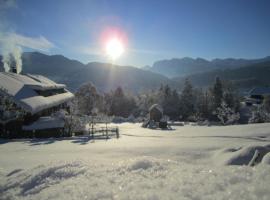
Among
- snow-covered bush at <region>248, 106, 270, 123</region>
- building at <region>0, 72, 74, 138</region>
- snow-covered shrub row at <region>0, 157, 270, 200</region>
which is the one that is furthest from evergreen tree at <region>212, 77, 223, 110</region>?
snow-covered shrub row at <region>0, 157, 270, 200</region>

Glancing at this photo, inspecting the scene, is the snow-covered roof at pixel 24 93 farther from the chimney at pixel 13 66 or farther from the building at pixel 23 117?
the chimney at pixel 13 66

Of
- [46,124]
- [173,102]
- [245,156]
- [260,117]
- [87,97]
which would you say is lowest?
[245,156]

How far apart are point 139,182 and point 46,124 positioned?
2724cm

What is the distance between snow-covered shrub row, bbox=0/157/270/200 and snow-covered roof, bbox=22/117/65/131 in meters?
22.5

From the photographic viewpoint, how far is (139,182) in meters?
7.57

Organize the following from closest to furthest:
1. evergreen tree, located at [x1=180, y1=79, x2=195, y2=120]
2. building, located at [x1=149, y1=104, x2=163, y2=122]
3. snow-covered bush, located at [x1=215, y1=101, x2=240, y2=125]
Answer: building, located at [x1=149, y1=104, x2=163, y2=122]
snow-covered bush, located at [x1=215, y1=101, x2=240, y2=125]
evergreen tree, located at [x1=180, y1=79, x2=195, y2=120]

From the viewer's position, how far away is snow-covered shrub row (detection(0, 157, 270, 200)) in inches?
256

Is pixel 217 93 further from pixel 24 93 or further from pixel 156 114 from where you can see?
pixel 24 93

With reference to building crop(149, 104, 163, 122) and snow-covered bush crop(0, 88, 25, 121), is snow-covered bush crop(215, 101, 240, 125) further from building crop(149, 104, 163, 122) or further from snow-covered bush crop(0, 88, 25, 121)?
snow-covered bush crop(0, 88, 25, 121)

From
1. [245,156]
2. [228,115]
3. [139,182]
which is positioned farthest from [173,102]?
[139,182]

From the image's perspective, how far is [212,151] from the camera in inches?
607

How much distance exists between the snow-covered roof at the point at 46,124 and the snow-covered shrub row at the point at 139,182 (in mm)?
22534

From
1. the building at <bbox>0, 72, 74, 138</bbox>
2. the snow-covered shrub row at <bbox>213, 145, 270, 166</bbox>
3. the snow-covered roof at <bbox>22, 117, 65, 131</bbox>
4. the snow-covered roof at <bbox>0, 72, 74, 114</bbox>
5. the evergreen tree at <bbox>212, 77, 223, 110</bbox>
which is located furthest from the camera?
the evergreen tree at <bbox>212, 77, 223, 110</bbox>

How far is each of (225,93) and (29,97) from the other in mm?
55548
